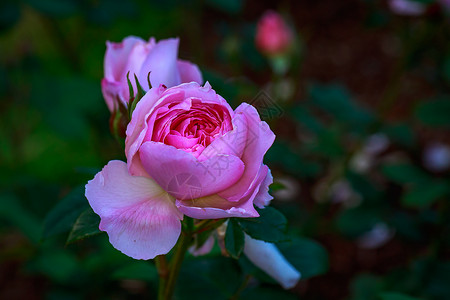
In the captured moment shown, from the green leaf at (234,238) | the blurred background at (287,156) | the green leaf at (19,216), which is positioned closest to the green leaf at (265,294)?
the blurred background at (287,156)

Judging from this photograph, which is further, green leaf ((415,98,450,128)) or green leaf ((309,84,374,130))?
green leaf ((309,84,374,130))

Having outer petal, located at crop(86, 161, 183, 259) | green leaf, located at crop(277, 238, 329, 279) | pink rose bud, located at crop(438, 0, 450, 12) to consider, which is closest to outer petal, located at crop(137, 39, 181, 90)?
outer petal, located at crop(86, 161, 183, 259)

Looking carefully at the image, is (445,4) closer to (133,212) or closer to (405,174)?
(405,174)

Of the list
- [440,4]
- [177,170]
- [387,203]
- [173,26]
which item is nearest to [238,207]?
[177,170]

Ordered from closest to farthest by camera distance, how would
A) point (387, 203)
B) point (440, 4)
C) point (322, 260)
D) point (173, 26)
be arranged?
point (322, 260), point (440, 4), point (387, 203), point (173, 26)

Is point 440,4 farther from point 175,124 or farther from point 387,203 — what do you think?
point 175,124

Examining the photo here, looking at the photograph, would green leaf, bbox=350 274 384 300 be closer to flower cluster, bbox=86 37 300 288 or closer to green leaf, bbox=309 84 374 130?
green leaf, bbox=309 84 374 130
